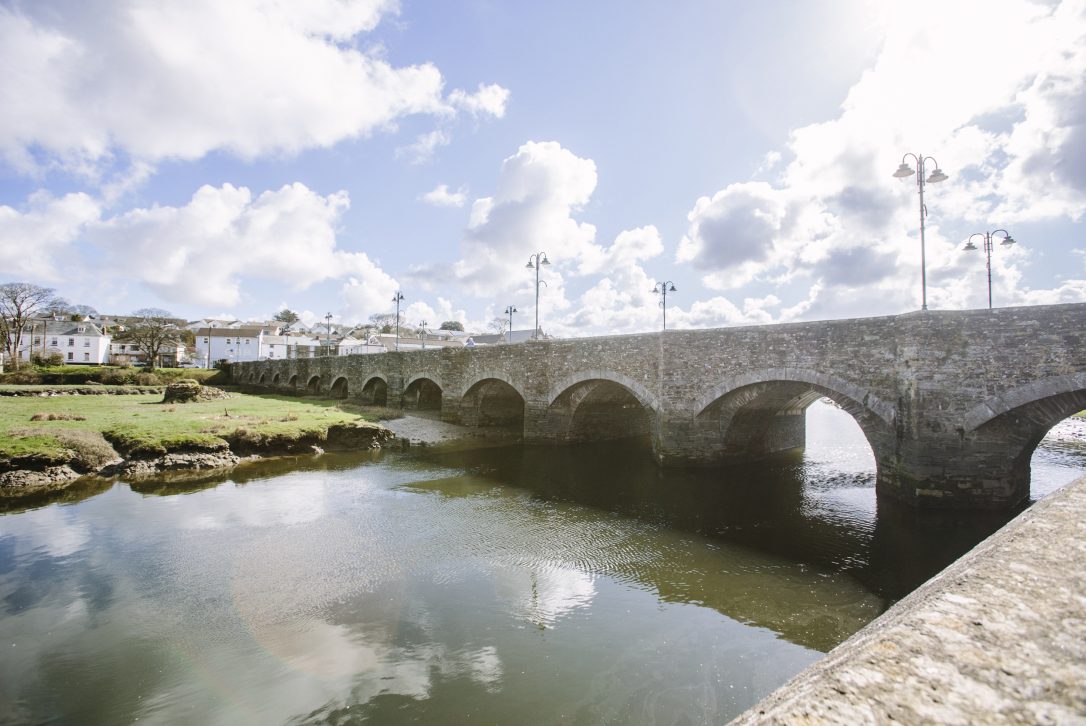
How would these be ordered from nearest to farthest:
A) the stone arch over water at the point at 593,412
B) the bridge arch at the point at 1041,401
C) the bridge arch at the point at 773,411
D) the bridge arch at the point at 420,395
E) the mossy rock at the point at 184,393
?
the bridge arch at the point at 1041,401
the bridge arch at the point at 773,411
the stone arch over water at the point at 593,412
the mossy rock at the point at 184,393
the bridge arch at the point at 420,395

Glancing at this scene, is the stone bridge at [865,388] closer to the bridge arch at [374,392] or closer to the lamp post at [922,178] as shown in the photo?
the lamp post at [922,178]

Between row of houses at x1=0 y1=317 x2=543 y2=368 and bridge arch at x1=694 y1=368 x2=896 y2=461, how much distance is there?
1835 inches

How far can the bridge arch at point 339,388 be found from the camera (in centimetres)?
3978

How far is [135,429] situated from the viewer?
59.2 ft

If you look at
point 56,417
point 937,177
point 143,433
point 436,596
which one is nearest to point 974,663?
point 436,596

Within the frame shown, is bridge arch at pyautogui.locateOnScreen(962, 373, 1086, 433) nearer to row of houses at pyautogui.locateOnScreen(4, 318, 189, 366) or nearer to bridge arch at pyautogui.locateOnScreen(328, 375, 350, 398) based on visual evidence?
bridge arch at pyautogui.locateOnScreen(328, 375, 350, 398)

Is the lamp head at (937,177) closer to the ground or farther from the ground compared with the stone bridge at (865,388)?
farther from the ground

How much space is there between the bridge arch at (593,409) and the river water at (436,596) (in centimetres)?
582

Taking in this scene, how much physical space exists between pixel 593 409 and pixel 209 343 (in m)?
84.1

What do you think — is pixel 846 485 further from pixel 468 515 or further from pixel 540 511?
pixel 468 515

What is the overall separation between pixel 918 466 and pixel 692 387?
6206 mm

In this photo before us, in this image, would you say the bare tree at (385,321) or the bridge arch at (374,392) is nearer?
the bridge arch at (374,392)

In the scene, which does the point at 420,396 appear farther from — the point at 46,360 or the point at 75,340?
the point at 75,340

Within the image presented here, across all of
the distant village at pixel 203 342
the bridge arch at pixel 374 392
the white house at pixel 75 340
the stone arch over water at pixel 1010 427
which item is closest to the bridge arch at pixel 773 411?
the stone arch over water at pixel 1010 427
